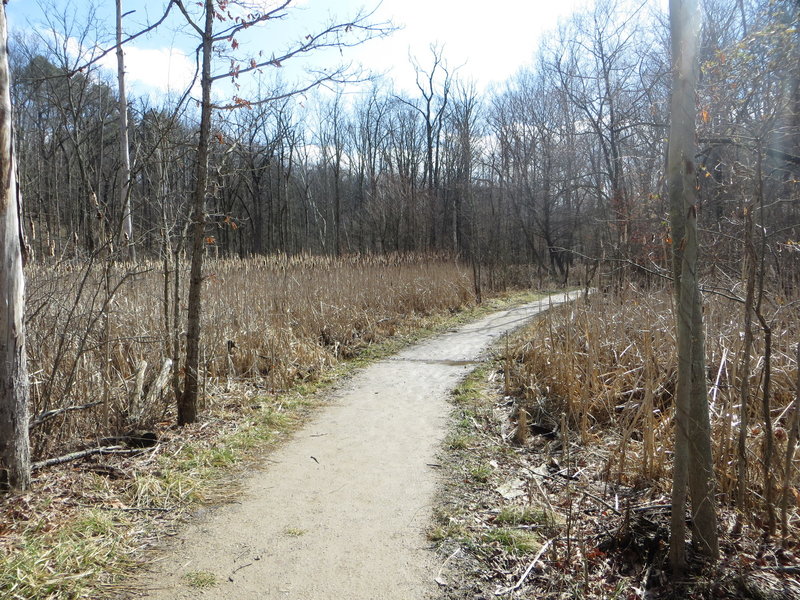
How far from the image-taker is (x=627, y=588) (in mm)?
2711

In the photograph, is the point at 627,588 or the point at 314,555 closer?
the point at 627,588

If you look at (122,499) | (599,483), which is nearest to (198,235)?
(122,499)

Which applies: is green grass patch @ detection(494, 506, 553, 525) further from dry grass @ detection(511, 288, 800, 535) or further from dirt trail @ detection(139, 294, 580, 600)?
dry grass @ detection(511, 288, 800, 535)

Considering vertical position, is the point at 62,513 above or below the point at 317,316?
below

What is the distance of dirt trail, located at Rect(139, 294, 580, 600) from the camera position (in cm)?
272

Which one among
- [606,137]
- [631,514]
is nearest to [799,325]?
[631,514]

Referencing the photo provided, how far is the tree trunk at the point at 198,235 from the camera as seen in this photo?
466 cm

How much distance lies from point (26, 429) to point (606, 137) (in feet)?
57.4

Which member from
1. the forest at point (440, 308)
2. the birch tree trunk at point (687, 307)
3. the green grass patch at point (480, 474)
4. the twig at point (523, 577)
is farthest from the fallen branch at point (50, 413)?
the birch tree trunk at point (687, 307)

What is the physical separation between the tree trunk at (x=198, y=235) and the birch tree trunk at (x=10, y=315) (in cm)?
150

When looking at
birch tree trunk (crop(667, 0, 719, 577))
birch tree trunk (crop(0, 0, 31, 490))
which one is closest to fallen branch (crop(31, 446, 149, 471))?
birch tree trunk (crop(0, 0, 31, 490))

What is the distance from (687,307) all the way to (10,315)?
147 inches

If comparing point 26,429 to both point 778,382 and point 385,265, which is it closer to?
point 778,382

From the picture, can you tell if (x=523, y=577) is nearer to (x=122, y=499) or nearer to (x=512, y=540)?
(x=512, y=540)
